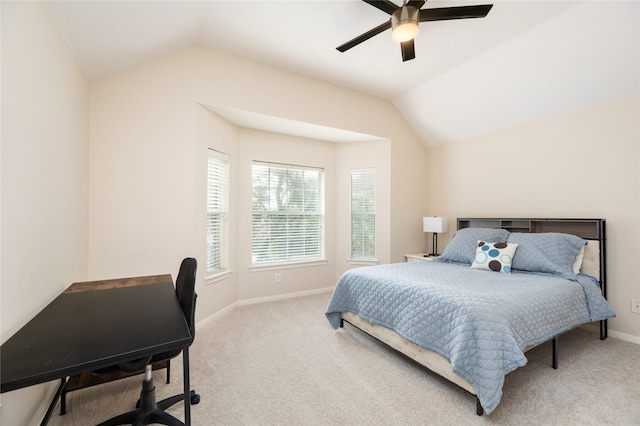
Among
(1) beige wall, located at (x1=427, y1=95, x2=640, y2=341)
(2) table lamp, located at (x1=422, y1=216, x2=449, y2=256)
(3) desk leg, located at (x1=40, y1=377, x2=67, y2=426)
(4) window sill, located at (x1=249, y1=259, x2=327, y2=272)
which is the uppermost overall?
(1) beige wall, located at (x1=427, y1=95, x2=640, y2=341)

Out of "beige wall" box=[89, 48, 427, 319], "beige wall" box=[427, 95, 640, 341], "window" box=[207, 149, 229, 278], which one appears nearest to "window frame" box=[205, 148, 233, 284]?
"window" box=[207, 149, 229, 278]

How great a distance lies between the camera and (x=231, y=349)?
8.48ft

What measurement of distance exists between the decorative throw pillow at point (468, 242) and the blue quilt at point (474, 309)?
36cm

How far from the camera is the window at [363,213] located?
4.48 meters

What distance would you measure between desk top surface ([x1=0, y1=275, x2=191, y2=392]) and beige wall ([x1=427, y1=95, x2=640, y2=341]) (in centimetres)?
389

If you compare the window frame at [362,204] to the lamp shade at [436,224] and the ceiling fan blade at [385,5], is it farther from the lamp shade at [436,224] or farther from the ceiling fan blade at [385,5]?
the ceiling fan blade at [385,5]

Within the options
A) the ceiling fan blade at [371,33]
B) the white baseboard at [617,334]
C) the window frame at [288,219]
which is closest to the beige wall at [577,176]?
the white baseboard at [617,334]

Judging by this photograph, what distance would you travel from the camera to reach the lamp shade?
4.11 meters

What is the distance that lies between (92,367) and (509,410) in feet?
7.39

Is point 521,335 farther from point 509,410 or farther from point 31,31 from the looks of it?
point 31,31

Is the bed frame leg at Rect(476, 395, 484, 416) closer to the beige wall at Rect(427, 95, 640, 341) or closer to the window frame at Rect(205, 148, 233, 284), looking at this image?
the beige wall at Rect(427, 95, 640, 341)

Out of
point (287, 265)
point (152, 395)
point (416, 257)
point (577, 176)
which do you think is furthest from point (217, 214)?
point (577, 176)

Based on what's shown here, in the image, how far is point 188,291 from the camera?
5.36ft

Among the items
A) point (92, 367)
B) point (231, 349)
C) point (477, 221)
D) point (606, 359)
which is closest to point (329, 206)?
point (477, 221)
